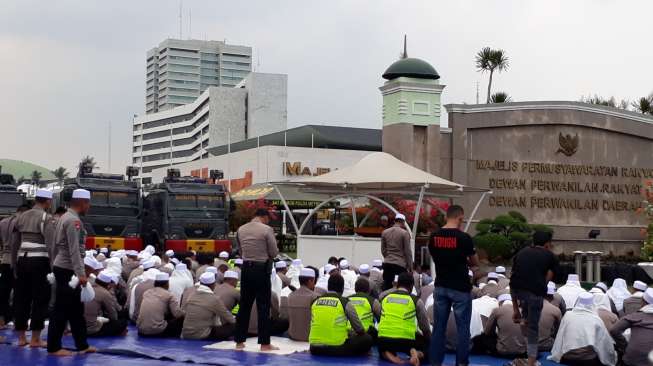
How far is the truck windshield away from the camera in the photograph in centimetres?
2884

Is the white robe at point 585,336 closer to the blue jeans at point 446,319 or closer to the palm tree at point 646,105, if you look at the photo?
the blue jeans at point 446,319

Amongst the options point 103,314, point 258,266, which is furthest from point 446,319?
point 103,314

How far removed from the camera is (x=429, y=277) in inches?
727

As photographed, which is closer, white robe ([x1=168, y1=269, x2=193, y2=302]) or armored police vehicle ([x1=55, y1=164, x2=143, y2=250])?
white robe ([x1=168, y1=269, x2=193, y2=302])

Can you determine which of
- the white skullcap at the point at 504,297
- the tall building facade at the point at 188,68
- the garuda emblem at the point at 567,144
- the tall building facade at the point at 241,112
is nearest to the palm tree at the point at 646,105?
the garuda emblem at the point at 567,144

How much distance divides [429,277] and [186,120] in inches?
4922

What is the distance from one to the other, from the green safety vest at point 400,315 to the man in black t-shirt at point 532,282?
4.14 feet

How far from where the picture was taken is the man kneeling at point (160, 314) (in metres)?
12.7

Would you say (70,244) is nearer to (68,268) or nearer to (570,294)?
(68,268)

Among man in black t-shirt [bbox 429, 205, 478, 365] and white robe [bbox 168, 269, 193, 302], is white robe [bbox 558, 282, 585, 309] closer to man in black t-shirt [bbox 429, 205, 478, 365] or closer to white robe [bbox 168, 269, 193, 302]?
man in black t-shirt [bbox 429, 205, 478, 365]

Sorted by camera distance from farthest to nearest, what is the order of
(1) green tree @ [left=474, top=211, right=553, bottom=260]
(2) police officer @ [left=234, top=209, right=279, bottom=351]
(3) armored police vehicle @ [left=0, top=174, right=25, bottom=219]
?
Result: (3) armored police vehicle @ [left=0, top=174, right=25, bottom=219] → (1) green tree @ [left=474, top=211, right=553, bottom=260] → (2) police officer @ [left=234, top=209, right=279, bottom=351]

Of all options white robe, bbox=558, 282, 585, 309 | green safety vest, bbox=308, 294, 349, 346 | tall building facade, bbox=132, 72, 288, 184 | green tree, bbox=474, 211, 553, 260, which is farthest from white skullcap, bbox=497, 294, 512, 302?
tall building facade, bbox=132, 72, 288, 184

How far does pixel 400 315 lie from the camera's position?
34.9 feet

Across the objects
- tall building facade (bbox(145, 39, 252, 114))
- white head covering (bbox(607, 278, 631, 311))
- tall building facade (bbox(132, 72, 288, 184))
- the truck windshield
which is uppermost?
tall building facade (bbox(145, 39, 252, 114))
